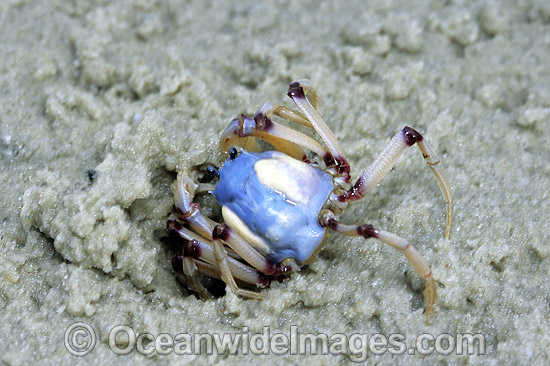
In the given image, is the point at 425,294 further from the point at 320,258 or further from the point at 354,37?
the point at 354,37

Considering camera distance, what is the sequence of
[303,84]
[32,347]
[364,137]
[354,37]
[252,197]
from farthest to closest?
1. [354,37]
2. [364,137]
3. [303,84]
4. [252,197]
5. [32,347]

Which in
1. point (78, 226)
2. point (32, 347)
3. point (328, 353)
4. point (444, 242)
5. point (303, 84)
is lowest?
point (32, 347)

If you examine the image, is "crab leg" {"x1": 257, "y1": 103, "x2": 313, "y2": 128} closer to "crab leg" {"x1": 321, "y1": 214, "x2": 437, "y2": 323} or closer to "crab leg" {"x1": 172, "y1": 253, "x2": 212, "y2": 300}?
"crab leg" {"x1": 321, "y1": 214, "x2": 437, "y2": 323}

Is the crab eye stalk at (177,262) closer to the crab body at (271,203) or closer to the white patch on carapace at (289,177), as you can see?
the crab body at (271,203)

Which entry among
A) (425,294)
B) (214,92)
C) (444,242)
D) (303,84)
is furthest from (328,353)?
(214,92)

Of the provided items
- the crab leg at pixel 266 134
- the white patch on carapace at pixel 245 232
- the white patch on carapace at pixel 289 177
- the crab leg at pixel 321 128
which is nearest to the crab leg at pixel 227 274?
the white patch on carapace at pixel 245 232

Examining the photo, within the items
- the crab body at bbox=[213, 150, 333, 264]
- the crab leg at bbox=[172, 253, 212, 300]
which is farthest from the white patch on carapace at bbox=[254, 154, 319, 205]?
the crab leg at bbox=[172, 253, 212, 300]
